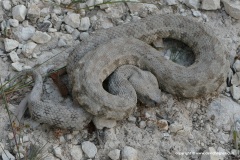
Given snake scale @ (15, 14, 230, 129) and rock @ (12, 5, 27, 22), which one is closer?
snake scale @ (15, 14, 230, 129)

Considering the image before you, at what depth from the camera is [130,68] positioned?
18.8 ft

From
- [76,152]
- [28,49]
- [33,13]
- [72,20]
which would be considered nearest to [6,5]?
[33,13]

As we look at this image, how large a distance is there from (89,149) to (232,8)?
3.07 meters

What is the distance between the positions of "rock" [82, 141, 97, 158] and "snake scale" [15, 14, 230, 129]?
0.22 m

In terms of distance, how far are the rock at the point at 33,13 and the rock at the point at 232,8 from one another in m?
2.75

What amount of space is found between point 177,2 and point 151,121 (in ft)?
6.98

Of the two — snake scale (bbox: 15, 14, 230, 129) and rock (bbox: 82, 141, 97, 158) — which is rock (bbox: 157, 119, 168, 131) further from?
rock (bbox: 82, 141, 97, 158)

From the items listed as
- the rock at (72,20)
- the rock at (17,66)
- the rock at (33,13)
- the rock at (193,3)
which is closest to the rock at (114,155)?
the rock at (17,66)

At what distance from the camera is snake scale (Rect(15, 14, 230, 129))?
517 cm

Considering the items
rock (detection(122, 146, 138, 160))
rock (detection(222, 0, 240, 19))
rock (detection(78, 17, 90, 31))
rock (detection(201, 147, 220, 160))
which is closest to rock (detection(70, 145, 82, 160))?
rock (detection(122, 146, 138, 160))

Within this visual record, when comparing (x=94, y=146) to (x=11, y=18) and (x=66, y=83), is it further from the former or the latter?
(x=11, y=18)

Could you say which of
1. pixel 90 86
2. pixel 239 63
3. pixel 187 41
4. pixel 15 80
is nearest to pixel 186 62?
pixel 187 41

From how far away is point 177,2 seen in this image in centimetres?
667

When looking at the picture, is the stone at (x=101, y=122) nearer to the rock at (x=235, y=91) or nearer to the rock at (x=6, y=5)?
the rock at (x=235, y=91)
